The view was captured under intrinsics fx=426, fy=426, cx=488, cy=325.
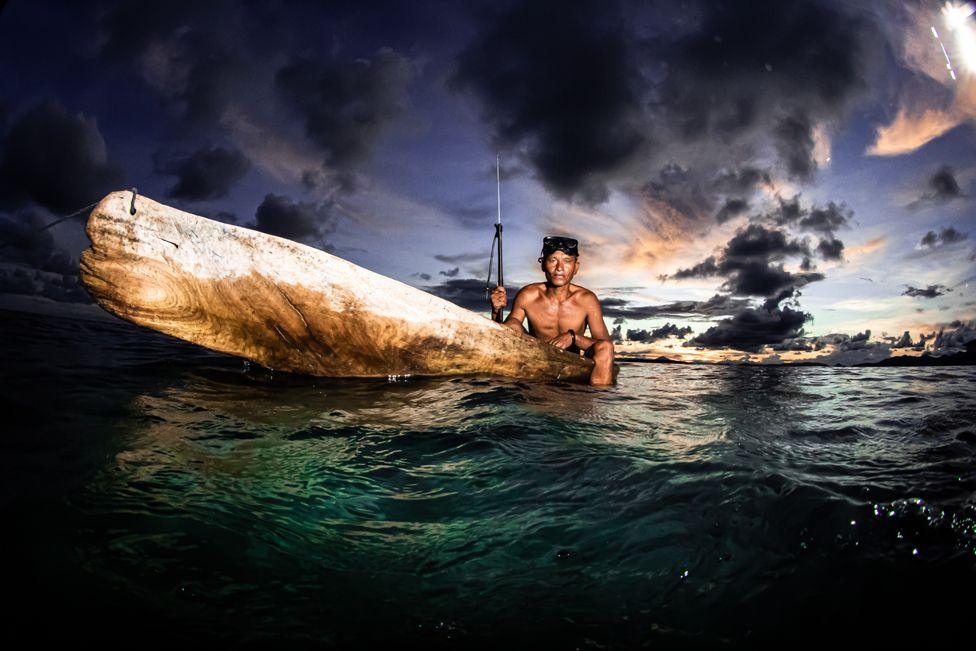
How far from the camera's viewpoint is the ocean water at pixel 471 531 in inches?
41.4

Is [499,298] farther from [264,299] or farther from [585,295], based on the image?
→ [264,299]

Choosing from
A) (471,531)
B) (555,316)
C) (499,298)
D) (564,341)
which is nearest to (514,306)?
(499,298)

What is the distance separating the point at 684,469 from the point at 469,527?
3.55 feet

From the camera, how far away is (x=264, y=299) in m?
3.45

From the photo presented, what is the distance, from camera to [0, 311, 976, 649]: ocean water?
105cm

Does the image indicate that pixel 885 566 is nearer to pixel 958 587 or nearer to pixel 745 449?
pixel 958 587

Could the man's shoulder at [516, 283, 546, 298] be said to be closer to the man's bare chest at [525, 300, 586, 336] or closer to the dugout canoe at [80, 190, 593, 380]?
the man's bare chest at [525, 300, 586, 336]

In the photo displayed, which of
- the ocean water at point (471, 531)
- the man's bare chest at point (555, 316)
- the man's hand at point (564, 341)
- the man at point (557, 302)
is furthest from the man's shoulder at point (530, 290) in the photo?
the ocean water at point (471, 531)

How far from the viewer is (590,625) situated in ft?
3.55

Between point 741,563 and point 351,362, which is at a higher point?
point 351,362

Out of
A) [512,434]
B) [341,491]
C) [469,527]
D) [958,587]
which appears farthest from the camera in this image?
[512,434]

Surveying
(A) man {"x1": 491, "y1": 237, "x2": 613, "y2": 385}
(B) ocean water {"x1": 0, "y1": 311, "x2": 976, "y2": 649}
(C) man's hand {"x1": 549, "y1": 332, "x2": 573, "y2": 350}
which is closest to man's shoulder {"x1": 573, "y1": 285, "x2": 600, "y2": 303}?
(A) man {"x1": 491, "y1": 237, "x2": 613, "y2": 385}

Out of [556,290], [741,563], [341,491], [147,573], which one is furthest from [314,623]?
[556,290]

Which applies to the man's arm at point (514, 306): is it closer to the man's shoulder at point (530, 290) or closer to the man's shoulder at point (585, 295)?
the man's shoulder at point (530, 290)
